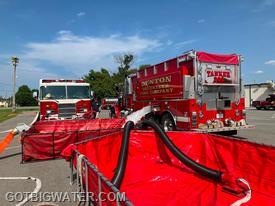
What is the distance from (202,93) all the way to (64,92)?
913cm

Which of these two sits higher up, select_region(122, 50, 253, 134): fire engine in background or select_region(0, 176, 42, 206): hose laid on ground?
select_region(122, 50, 253, 134): fire engine in background

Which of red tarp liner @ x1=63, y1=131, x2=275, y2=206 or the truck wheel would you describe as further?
the truck wheel

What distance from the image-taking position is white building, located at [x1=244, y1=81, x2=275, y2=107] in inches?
2212

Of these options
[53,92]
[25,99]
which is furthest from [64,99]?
[25,99]

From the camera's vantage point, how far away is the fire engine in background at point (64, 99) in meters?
17.3

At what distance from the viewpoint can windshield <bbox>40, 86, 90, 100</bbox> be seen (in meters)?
17.4

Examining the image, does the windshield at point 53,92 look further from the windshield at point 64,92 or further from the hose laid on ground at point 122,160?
the hose laid on ground at point 122,160

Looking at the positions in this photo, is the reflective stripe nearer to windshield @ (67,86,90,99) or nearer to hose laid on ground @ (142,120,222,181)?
hose laid on ground @ (142,120,222,181)

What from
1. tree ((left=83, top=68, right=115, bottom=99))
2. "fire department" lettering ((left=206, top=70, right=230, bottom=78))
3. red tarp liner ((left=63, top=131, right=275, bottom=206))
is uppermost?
tree ((left=83, top=68, right=115, bottom=99))

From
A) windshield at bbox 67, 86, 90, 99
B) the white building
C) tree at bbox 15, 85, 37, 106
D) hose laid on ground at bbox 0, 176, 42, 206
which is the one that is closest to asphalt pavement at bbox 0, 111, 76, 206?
hose laid on ground at bbox 0, 176, 42, 206

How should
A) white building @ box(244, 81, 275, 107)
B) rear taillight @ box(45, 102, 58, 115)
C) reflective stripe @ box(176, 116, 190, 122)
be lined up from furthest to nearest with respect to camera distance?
1. white building @ box(244, 81, 275, 107)
2. rear taillight @ box(45, 102, 58, 115)
3. reflective stripe @ box(176, 116, 190, 122)

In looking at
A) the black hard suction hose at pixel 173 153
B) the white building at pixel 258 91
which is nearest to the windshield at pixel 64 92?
the black hard suction hose at pixel 173 153

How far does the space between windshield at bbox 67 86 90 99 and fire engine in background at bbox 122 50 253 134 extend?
6.39 meters

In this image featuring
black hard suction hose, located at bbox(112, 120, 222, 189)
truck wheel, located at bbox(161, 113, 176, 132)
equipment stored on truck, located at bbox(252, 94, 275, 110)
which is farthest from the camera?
equipment stored on truck, located at bbox(252, 94, 275, 110)
